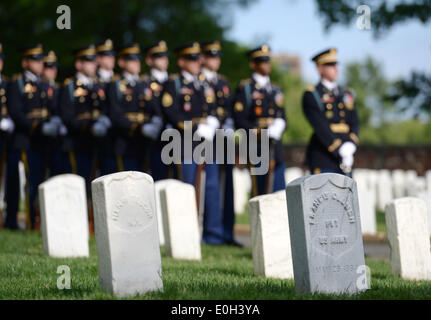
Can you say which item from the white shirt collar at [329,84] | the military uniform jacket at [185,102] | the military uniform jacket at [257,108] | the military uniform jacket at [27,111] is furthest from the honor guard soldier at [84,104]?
the white shirt collar at [329,84]

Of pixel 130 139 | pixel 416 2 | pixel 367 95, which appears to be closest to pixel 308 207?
pixel 130 139

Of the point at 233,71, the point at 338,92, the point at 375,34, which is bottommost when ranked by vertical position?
the point at 338,92

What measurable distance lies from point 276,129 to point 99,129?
2689 millimetres

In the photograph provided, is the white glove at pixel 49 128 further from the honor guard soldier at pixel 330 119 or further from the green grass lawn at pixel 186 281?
the honor guard soldier at pixel 330 119

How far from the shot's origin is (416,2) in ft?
58.0

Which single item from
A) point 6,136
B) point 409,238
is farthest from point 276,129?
point 6,136

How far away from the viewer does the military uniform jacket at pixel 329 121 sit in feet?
37.7

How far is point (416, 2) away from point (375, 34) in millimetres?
1129

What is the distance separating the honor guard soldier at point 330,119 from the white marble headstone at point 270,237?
268 cm

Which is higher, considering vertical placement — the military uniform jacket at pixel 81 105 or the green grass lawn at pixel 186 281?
the military uniform jacket at pixel 81 105

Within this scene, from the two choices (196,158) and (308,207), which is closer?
(308,207)

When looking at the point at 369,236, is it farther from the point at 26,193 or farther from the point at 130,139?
the point at 26,193

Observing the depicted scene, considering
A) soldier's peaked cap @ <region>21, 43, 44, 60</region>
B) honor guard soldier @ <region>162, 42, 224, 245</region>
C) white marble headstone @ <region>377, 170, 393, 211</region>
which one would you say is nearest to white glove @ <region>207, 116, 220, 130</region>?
honor guard soldier @ <region>162, 42, 224, 245</region>

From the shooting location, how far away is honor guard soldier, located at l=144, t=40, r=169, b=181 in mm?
12781
